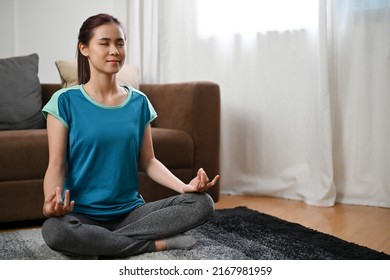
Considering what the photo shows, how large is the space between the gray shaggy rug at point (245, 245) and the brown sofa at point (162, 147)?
0.57ft

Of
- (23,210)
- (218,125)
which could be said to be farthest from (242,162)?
(23,210)

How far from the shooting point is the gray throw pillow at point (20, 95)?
2484 millimetres

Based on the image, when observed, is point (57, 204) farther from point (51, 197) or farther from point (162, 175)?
point (162, 175)

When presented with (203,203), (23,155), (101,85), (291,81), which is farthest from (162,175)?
(291,81)

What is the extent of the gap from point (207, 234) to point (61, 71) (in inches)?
50.7

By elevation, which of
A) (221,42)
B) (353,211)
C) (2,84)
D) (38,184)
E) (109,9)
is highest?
(109,9)

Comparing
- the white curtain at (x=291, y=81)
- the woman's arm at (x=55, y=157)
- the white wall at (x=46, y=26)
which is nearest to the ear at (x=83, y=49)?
the woman's arm at (x=55, y=157)

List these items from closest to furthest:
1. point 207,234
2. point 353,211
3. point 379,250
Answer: point 379,250 → point 207,234 → point 353,211

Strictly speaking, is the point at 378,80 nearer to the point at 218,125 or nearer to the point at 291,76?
the point at 291,76

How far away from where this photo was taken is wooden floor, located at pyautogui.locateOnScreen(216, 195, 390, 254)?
1982 mm

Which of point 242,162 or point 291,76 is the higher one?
point 291,76

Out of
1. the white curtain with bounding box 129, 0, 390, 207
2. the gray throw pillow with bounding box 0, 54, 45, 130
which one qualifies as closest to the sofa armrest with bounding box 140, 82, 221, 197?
the white curtain with bounding box 129, 0, 390, 207

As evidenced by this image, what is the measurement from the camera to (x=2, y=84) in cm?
252

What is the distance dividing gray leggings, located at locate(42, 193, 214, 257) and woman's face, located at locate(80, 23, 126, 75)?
446 mm
